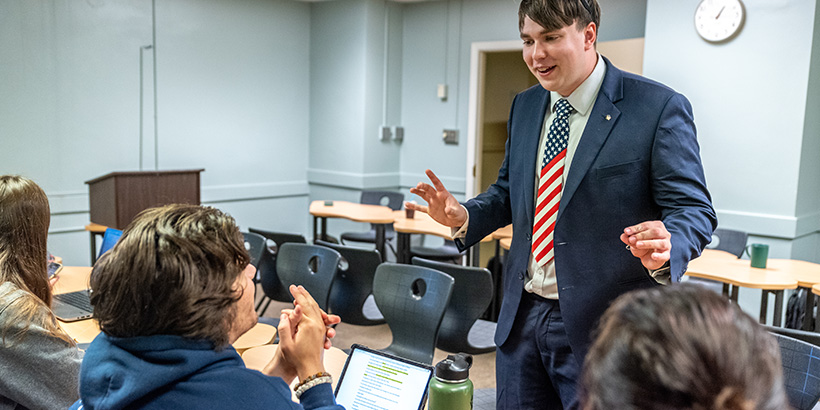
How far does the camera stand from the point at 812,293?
3.65m

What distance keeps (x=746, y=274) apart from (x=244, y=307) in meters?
3.30

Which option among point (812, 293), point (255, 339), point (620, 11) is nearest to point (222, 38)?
point (620, 11)

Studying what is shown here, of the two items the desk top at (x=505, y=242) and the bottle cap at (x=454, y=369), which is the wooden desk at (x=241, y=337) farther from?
the desk top at (x=505, y=242)

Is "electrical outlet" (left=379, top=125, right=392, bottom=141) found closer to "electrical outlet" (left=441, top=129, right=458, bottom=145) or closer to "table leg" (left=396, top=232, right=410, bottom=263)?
"electrical outlet" (left=441, top=129, right=458, bottom=145)

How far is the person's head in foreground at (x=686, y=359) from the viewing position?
609 millimetres

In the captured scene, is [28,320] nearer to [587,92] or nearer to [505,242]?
[587,92]

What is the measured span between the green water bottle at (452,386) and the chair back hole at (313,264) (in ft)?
6.77

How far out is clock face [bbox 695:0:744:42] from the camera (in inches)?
192

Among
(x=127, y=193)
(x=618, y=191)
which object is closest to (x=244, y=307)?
(x=618, y=191)

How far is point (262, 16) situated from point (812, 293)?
5809mm

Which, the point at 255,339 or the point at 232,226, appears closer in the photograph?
the point at 232,226

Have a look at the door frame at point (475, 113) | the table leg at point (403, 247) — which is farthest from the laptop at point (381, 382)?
the door frame at point (475, 113)

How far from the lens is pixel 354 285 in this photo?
3709mm

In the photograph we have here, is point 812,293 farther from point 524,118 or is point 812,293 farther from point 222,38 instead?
point 222,38
